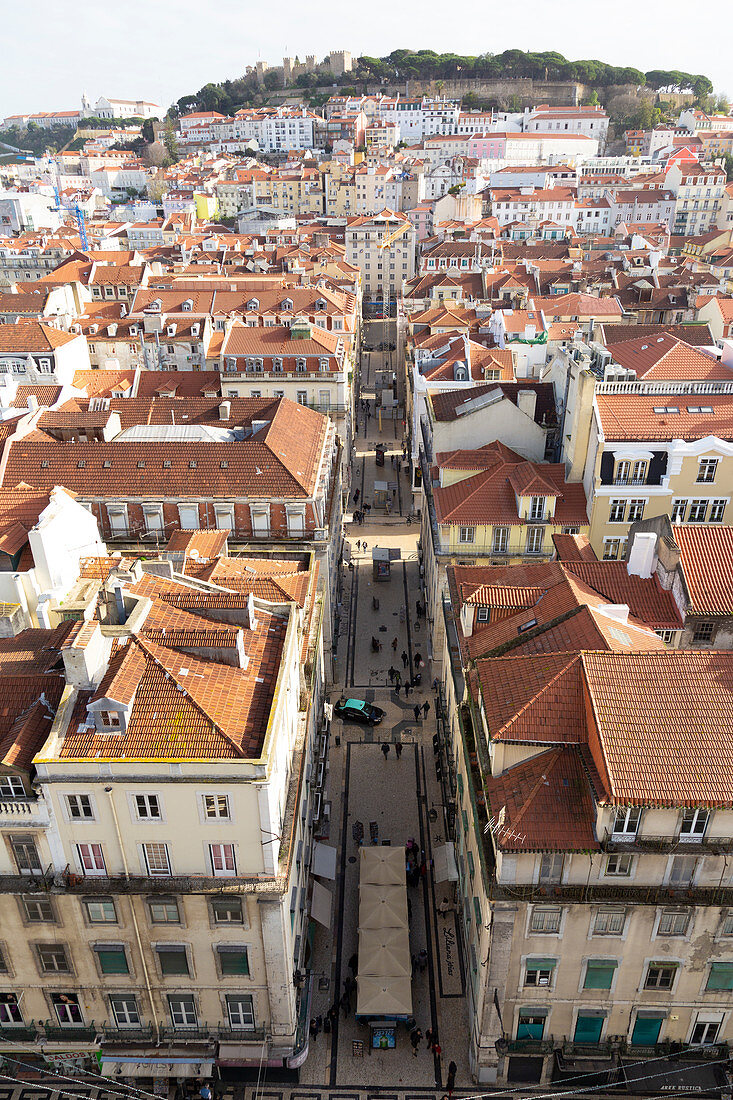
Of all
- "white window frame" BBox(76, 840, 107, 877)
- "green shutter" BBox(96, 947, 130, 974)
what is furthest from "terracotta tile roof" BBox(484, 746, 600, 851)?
"green shutter" BBox(96, 947, 130, 974)

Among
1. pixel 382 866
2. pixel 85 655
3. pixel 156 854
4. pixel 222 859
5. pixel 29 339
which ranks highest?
pixel 85 655

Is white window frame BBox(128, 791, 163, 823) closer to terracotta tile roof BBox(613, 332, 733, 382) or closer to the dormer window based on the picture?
the dormer window

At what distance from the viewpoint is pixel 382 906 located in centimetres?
3584

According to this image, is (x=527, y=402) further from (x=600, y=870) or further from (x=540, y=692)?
(x=600, y=870)

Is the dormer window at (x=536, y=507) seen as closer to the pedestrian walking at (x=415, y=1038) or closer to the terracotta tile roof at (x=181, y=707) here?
the terracotta tile roof at (x=181, y=707)

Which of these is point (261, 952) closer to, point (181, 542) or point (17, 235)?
point (181, 542)

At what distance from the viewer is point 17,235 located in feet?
586

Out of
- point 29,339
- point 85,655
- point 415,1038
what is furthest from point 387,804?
point 29,339

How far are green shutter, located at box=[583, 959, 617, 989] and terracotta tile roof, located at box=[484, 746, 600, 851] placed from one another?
539 cm

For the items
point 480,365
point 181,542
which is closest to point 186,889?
point 181,542

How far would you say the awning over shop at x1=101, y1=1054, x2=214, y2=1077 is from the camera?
30188mm

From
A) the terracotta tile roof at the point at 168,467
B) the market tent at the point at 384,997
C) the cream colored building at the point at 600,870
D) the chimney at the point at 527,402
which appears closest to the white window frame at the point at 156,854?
the market tent at the point at 384,997

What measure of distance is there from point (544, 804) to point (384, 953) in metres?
11.7

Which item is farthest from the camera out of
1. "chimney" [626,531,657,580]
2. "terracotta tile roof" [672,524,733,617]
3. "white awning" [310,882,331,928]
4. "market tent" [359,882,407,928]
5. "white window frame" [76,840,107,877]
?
"chimney" [626,531,657,580]
